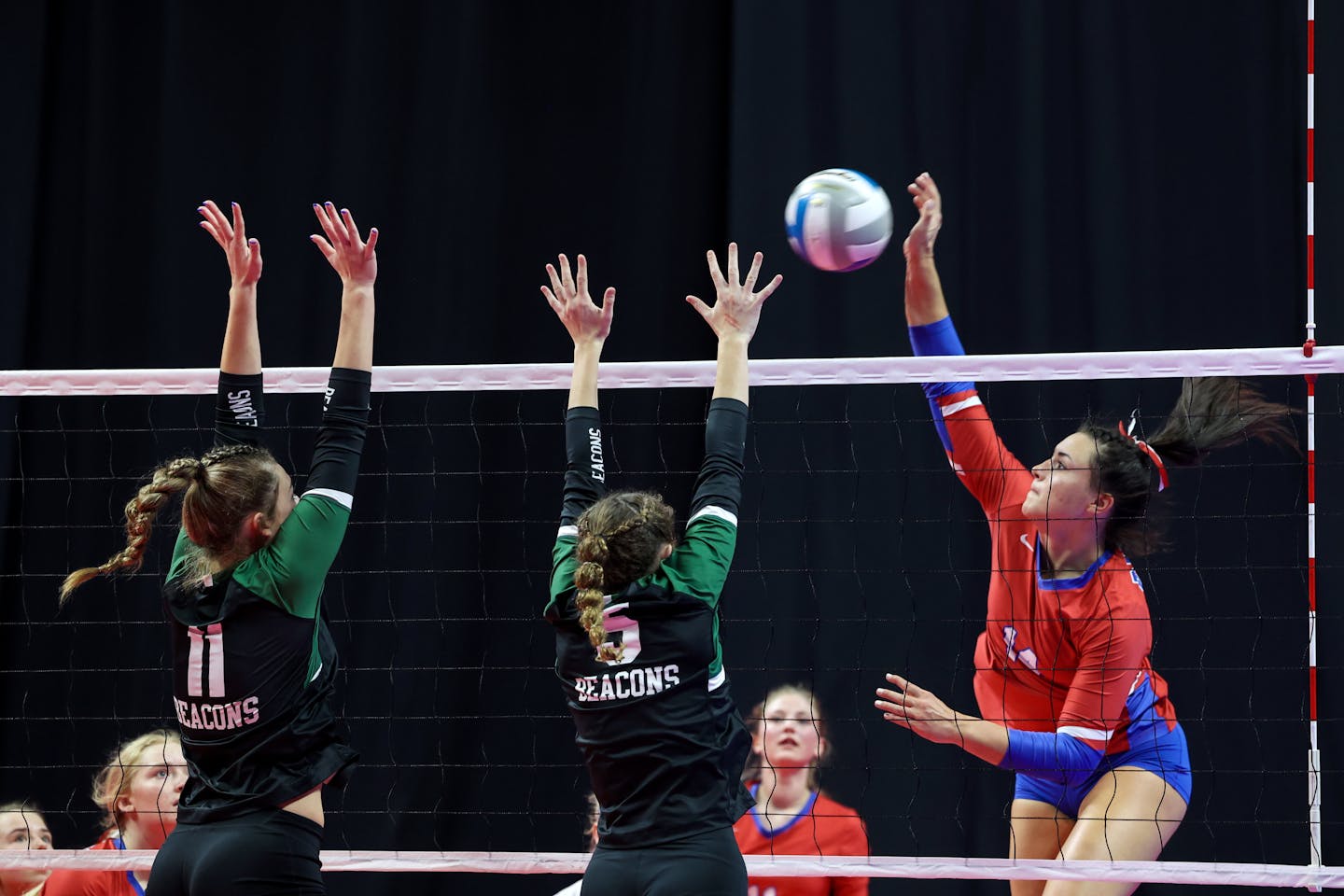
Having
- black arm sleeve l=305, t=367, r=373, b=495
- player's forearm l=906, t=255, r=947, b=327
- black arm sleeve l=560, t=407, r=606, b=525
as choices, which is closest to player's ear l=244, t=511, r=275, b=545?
black arm sleeve l=305, t=367, r=373, b=495

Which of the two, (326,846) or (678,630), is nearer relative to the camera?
(678,630)

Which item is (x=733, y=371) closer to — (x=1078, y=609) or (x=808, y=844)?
(x=1078, y=609)

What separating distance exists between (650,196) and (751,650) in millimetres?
2127

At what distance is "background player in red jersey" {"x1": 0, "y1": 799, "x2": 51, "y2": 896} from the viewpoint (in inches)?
191

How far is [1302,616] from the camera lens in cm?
564

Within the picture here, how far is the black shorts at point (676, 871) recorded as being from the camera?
272cm

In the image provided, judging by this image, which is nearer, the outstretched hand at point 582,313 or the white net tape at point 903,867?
the outstretched hand at point 582,313

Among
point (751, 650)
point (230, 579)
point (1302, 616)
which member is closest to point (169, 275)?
point (751, 650)

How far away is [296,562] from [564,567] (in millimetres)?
578

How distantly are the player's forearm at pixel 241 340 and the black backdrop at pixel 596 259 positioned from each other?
2.50 m

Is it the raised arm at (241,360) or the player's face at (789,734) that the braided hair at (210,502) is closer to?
the raised arm at (241,360)

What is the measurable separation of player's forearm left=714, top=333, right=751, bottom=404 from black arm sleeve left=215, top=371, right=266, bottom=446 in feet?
3.54

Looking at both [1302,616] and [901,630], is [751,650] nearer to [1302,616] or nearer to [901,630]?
[901,630]

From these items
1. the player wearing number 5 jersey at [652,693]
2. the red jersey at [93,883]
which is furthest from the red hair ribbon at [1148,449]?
the red jersey at [93,883]
